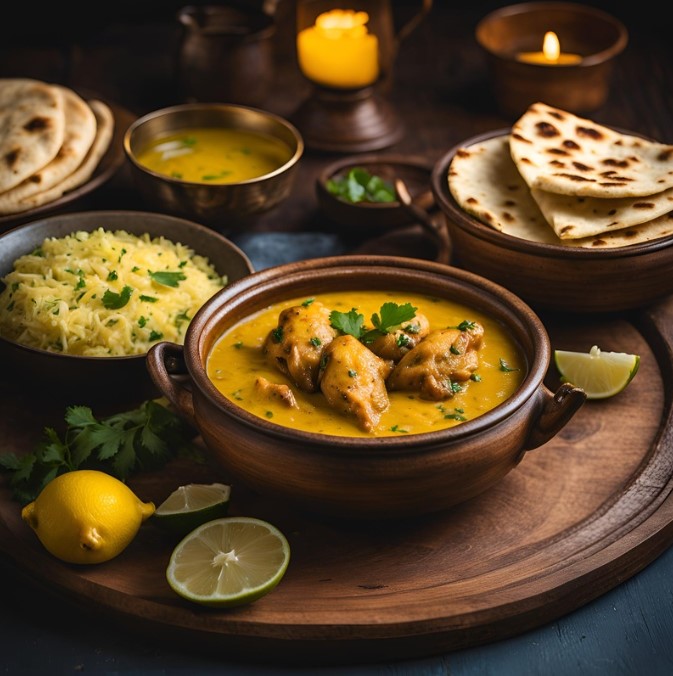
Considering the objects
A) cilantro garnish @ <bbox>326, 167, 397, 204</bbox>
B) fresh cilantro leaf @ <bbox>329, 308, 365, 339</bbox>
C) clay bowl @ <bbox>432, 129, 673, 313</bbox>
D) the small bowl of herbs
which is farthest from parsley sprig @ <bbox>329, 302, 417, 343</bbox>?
cilantro garnish @ <bbox>326, 167, 397, 204</bbox>

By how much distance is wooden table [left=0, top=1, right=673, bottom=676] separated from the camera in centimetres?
270

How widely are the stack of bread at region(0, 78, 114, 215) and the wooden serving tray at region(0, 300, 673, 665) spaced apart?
124 centimetres

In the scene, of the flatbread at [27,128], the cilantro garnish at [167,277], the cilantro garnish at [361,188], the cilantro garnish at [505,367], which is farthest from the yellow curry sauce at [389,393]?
the flatbread at [27,128]

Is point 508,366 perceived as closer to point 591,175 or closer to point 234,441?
point 234,441

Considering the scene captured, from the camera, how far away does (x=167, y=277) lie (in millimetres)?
3736

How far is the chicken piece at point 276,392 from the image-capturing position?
9.55ft

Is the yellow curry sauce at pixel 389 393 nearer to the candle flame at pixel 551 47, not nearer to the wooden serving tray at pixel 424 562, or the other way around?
the wooden serving tray at pixel 424 562

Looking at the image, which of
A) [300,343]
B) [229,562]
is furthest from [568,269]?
[229,562]

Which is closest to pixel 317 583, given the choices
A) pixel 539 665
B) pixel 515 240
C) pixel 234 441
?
pixel 234 441

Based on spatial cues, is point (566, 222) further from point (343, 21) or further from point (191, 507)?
point (343, 21)

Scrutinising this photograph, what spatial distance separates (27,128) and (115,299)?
53.3 inches

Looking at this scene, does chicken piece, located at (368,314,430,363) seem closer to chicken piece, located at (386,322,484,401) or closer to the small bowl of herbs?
chicken piece, located at (386,322,484,401)

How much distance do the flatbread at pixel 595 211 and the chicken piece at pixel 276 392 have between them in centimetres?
129

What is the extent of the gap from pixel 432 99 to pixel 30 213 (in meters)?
2.72
